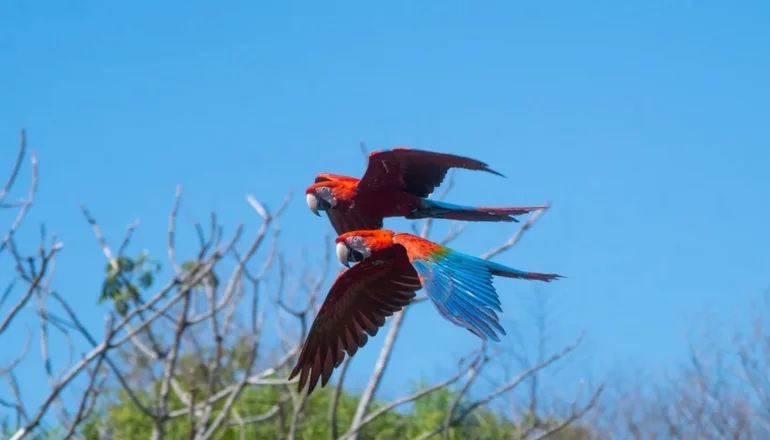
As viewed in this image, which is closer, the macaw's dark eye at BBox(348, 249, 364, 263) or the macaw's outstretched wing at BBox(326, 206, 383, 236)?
the macaw's dark eye at BBox(348, 249, 364, 263)

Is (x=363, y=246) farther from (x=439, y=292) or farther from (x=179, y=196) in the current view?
(x=179, y=196)

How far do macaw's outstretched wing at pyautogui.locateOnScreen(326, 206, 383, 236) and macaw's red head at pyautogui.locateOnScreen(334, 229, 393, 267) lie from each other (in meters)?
0.28

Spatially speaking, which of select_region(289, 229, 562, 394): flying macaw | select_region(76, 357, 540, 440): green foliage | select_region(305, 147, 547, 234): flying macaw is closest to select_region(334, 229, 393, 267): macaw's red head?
select_region(289, 229, 562, 394): flying macaw

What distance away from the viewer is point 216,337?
17.6 ft

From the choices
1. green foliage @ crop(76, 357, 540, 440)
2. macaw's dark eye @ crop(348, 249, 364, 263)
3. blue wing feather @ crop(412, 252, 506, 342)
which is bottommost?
blue wing feather @ crop(412, 252, 506, 342)

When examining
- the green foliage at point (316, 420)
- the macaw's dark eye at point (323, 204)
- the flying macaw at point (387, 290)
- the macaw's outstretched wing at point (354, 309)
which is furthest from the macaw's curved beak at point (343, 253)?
the green foliage at point (316, 420)

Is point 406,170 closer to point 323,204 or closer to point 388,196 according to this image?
point 388,196

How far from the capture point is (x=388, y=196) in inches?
119

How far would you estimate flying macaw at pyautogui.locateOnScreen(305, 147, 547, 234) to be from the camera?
9.68ft

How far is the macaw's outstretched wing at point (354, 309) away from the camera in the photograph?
9.95 ft

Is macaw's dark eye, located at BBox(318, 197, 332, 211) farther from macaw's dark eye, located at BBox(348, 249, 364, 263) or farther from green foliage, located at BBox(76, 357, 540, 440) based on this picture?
green foliage, located at BBox(76, 357, 540, 440)

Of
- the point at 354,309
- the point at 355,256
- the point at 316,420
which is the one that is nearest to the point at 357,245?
the point at 355,256

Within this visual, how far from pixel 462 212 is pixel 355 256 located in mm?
396

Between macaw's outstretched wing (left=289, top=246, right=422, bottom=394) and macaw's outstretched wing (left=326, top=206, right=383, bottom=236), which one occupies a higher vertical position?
macaw's outstretched wing (left=326, top=206, right=383, bottom=236)
